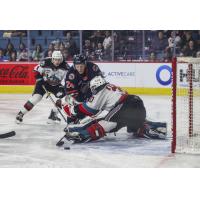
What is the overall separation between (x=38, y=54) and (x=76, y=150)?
5.61 feet

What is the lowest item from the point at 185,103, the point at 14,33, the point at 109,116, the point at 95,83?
the point at 109,116

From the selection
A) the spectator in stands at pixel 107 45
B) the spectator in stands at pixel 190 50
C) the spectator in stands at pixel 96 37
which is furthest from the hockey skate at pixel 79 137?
the spectator in stands at pixel 190 50

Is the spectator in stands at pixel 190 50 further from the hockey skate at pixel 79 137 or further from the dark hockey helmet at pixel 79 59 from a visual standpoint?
the hockey skate at pixel 79 137

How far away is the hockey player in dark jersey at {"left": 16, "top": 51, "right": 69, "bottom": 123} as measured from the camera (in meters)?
5.28

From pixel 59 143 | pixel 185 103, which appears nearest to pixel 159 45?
pixel 185 103

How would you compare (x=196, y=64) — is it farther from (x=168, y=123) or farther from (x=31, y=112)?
(x=31, y=112)

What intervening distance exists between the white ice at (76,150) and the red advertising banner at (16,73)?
0.62 meters

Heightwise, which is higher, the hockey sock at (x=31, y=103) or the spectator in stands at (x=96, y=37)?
the spectator in stands at (x=96, y=37)

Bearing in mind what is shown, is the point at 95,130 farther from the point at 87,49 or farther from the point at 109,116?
the point at 87,49

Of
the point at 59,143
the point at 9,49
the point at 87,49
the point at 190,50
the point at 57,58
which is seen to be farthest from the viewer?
the point at 9,49

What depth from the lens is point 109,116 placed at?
4859 mm

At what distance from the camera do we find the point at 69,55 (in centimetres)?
536

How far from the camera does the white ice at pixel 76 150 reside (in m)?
4.21
